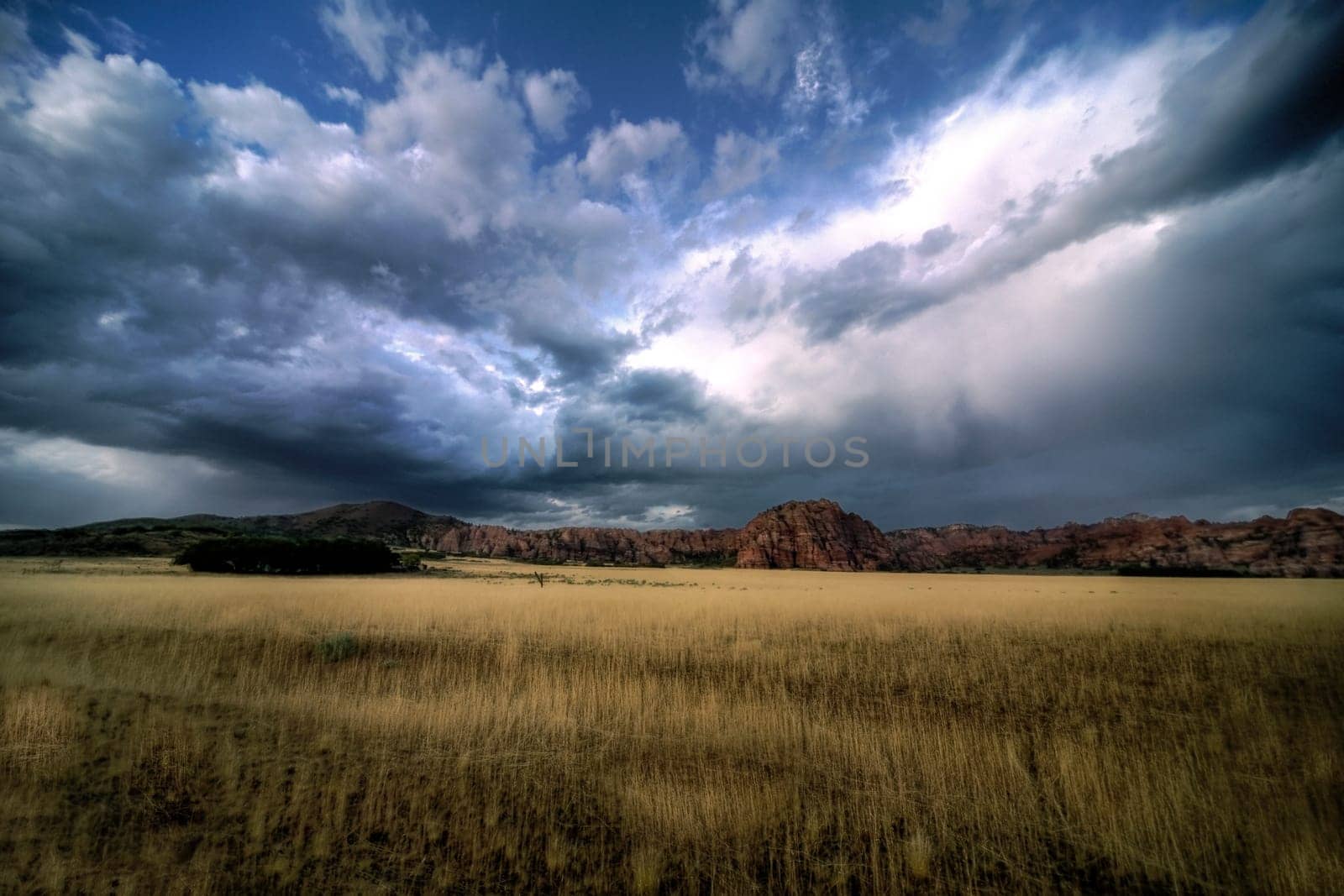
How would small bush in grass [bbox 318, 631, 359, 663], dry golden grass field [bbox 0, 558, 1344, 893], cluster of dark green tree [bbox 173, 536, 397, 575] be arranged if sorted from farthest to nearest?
1. cluster of dark green tree [bbox 173, 536, 397, 575]
2. small bush in grass [bbox 318, 631, 359, 663]
3. dry golden grass field [bbox 0, 558, 1344, 893]

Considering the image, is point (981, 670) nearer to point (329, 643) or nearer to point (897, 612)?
point (897, 612)

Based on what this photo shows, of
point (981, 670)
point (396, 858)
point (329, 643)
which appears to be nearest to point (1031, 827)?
point (396, 858)

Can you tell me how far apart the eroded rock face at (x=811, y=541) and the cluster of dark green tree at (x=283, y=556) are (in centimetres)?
7951

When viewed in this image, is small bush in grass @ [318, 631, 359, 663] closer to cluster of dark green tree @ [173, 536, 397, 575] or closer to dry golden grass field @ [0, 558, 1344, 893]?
dry golden grass field @ [0, 558, 1344, 893]

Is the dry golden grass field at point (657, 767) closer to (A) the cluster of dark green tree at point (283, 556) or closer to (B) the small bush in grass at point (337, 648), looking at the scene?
(B) the small bush in grass at point (337, 648)

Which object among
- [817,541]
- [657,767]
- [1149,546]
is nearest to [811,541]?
[817,541]

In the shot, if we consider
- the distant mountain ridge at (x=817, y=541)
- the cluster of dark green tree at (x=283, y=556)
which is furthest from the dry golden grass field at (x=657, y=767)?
the distant mountain ridge at (x=817, y=541)

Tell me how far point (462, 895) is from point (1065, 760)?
718 cm

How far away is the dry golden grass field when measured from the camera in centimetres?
483

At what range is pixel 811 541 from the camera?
121938mm

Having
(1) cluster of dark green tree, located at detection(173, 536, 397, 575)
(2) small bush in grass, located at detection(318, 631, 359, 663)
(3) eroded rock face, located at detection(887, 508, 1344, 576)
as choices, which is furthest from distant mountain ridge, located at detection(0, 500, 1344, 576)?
(2) small bush in grass, located at detection(318, 631, 359, 663)

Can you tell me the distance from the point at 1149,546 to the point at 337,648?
14544 centimetres

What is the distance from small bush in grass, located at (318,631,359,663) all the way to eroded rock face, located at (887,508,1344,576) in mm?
116872

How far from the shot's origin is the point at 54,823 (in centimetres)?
525
